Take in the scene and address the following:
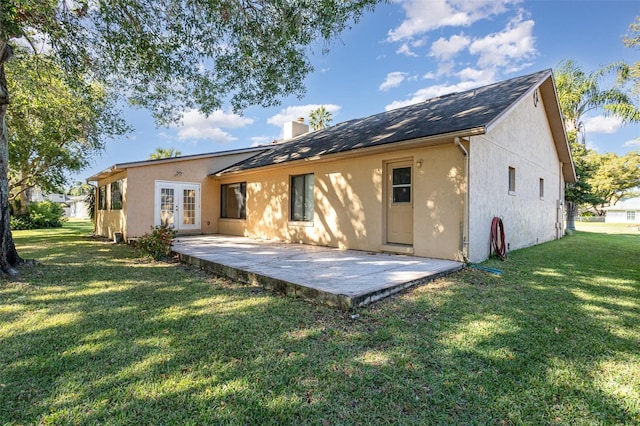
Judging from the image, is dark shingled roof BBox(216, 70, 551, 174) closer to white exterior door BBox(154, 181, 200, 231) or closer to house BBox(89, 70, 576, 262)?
house BBox(89, 70, 576, 262)

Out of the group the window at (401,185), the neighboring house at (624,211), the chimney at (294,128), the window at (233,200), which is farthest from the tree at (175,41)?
the neighboring house at (624,211)

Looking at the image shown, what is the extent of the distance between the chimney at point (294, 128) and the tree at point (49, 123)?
761cm

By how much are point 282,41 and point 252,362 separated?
6.69 meters

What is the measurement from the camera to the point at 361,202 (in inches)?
331

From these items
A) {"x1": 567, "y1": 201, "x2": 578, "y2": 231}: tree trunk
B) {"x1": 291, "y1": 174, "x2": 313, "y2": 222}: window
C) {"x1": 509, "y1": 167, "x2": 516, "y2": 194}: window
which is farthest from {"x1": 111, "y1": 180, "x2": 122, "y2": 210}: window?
{"x1": 567, "y1": 201, "x2": 578, "y2": 231}: tree trunk

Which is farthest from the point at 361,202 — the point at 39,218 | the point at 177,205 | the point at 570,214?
the point at 39,218

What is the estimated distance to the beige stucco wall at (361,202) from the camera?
6.81 meters

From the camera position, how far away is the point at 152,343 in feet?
10.4

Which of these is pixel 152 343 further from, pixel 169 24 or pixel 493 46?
pixel 493 46

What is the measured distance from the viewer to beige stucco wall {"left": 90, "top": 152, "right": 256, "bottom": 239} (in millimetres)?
11516

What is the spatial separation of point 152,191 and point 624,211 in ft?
186

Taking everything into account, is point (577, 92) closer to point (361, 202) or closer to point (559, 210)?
point (559, 210)

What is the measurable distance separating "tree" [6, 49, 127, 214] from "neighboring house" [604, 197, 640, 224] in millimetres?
54794

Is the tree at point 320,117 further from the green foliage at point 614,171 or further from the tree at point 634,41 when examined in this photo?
the green foliage at point 614,171
